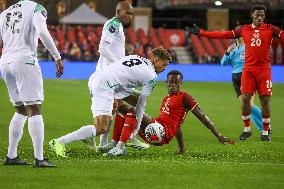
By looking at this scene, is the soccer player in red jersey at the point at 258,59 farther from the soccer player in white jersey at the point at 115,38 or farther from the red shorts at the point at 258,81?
the soccer player in white jersey at the point at 115,38

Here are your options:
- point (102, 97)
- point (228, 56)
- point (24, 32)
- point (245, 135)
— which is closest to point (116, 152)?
point (102, 97)

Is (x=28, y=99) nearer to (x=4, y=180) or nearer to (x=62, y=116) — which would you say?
(x=4, y=180)

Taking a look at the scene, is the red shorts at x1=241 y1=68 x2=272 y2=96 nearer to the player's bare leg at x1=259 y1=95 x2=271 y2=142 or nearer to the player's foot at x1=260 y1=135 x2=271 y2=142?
the player's bare leg at x1=259 y1=95 x2=271 y2=142

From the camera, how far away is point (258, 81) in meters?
14.5

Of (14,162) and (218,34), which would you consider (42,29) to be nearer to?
(14,162)

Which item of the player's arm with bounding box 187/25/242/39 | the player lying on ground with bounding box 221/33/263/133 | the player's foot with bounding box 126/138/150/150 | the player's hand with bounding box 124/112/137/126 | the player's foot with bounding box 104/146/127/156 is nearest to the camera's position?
the player's foot with bounding box 104/146/127/156

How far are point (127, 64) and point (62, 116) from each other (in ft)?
24.7

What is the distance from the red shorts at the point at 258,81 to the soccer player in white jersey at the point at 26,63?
16.9ft

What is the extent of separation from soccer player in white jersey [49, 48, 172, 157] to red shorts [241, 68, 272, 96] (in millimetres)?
3541

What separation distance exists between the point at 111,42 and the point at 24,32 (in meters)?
2.44

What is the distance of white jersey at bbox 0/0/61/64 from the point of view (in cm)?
996

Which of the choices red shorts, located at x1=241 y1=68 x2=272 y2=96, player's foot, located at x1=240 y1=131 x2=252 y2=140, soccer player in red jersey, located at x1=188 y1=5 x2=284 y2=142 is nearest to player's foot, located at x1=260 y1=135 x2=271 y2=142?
soccer player in red jersey, located at x1=188 y1=5 x2=284 y2=142

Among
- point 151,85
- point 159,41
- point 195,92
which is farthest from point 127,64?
point 159,41

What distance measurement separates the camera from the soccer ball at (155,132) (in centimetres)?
1174
